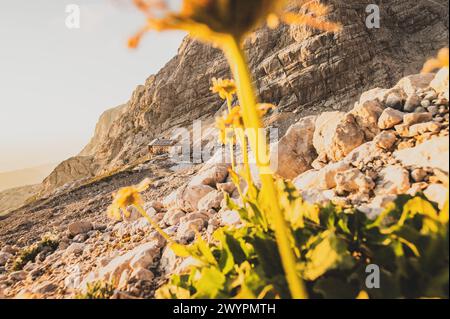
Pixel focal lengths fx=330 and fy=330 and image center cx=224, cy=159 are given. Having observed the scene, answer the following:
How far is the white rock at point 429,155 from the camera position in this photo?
397 centimetres

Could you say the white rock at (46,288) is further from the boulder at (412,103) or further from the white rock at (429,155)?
the boulder at (412,103)

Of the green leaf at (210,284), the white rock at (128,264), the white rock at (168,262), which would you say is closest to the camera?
the green leaf at (210,284)

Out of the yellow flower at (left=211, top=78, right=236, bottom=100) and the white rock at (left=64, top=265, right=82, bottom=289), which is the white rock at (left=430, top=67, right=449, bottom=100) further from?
the white rock at (left=64, top=265, right=82, bottom=289)

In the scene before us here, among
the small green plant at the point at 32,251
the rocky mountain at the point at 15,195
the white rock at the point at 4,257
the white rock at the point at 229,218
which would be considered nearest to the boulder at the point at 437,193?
the white rock at the point at 229,218

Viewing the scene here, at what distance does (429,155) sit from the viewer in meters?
4.31

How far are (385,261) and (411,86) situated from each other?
216 inches

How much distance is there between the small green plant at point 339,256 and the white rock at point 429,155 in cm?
169

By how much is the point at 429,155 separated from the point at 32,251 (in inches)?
376

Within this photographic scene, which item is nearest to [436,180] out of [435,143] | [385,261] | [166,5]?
[435,143]

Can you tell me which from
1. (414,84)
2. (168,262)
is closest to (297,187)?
(168,262)

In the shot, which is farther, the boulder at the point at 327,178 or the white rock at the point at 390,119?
the white rock at the point at 390,119

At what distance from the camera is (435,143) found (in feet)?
14.3

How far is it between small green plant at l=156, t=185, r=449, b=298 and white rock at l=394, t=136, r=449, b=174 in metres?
1.69
